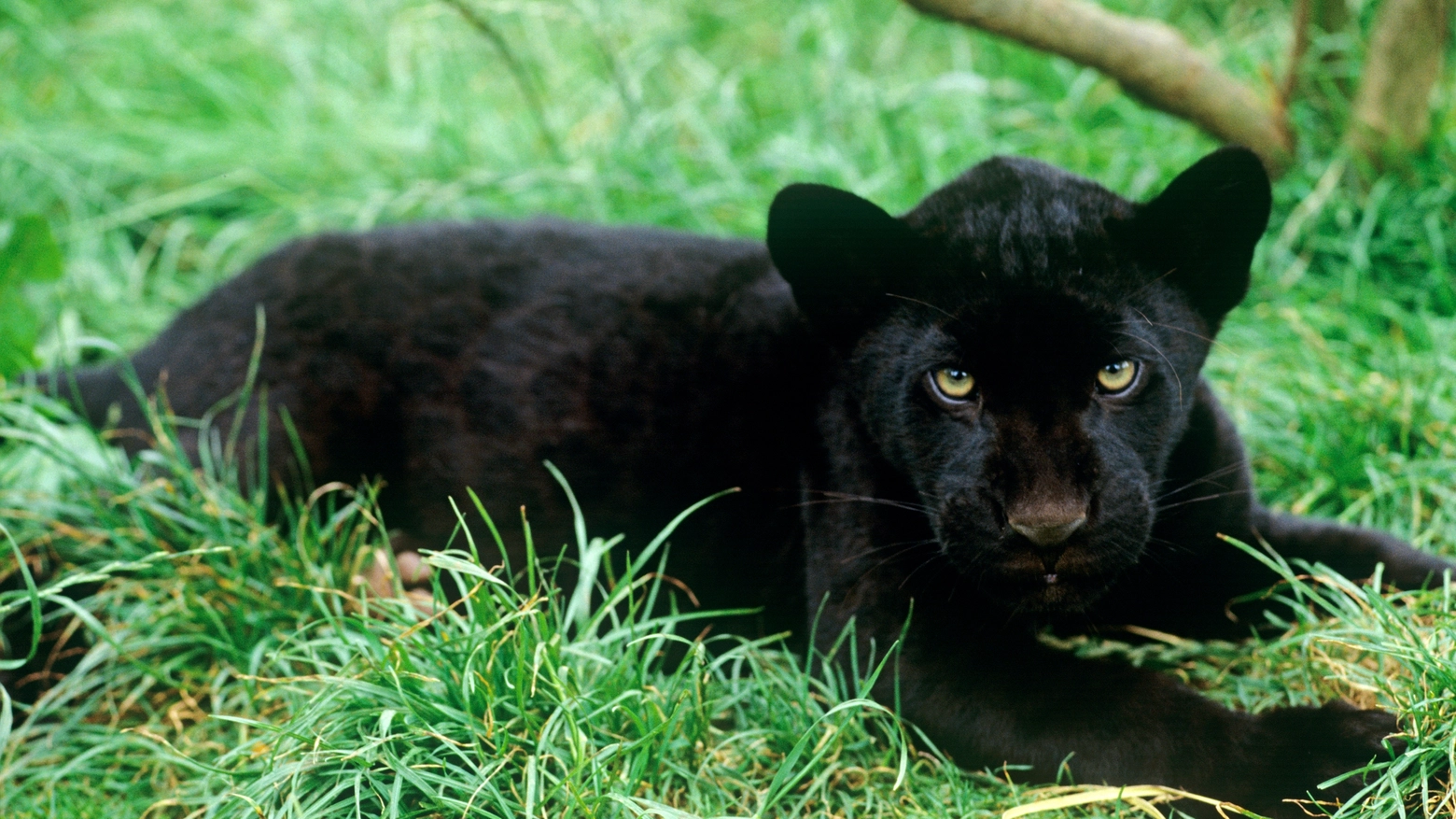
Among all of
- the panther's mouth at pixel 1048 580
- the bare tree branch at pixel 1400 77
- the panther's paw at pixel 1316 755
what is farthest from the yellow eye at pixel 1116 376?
the bare tree branch at pixel 1400 77

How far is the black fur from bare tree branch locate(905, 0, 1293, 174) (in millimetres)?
1250

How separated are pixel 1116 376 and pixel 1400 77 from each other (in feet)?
8.61

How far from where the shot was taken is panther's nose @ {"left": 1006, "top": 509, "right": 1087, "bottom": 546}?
86.9 inches

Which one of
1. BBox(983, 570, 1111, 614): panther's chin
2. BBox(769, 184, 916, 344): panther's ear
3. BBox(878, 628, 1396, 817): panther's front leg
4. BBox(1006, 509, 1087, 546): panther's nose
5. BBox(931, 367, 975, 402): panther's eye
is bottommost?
BBox(878, 628, 1396, 817): panther's front leg

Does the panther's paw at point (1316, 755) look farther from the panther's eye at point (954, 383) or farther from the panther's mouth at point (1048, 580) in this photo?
the panther's eye at point (954, 383)

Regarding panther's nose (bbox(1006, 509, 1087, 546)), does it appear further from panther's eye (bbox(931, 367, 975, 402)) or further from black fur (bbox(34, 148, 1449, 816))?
panther's eye (bbox(931, 367, 975, 402))

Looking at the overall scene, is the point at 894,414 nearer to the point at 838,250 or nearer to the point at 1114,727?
the point at 838,250

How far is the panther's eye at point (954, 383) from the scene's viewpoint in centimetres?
246

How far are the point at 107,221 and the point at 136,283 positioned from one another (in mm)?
453

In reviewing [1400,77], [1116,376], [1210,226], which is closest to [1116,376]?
[1116,376]

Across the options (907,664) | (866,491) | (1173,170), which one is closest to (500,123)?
(1173,170)

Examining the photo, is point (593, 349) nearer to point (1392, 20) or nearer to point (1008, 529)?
point (1008, 529)

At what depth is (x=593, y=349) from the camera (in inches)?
129

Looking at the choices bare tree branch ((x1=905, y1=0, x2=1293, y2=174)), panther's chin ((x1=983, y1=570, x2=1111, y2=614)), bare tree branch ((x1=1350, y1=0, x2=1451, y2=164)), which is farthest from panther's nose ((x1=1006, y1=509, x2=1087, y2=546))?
bare tree branch ((x1=1350, y1=0, x2=1451, y2=164))
